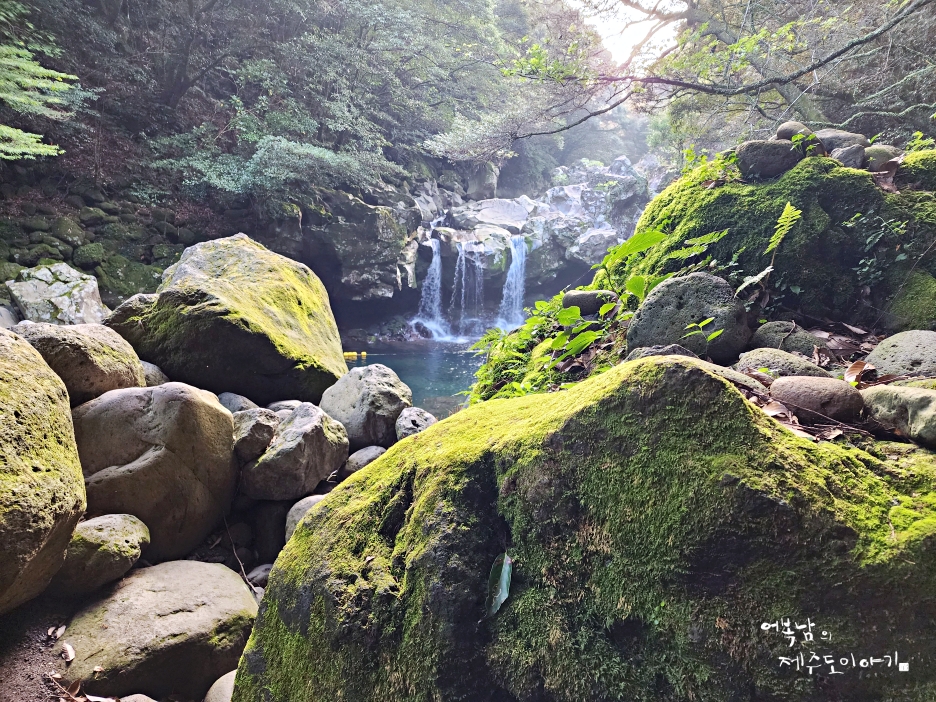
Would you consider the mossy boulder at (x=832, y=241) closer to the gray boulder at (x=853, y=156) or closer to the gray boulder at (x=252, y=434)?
the gray boulder at (x=853, y=156)

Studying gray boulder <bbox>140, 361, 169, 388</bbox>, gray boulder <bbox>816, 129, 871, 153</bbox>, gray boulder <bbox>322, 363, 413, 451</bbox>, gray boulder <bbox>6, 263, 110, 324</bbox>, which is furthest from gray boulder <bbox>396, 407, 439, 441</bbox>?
gray boulder <bbox>6, 263, 110, 324</bbox>

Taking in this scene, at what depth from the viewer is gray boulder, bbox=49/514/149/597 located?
95.7 inches

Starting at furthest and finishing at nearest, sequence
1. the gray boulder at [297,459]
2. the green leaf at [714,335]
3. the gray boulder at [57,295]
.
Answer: the gray boulder at [57,295] → the gray boulder at [297,459] → the green leaf at [714,335]

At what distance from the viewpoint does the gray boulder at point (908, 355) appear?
1.89 metres

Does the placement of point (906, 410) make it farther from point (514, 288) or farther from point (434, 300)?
point (514, 288)

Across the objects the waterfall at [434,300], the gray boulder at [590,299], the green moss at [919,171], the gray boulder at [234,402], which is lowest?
the waterfall at [434,300]

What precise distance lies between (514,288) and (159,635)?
716 inches

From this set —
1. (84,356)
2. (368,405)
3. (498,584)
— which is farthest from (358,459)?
(498,584)

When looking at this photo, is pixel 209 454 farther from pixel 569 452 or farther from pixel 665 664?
pixel 665 664

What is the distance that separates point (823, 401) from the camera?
59.7 inches

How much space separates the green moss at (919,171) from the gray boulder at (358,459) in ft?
13.7

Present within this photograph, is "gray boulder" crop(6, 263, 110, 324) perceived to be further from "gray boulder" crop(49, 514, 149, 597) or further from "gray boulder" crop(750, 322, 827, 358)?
"gray boulder" crop(750, 322, 827, 358)

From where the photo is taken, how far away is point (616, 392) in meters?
1.39

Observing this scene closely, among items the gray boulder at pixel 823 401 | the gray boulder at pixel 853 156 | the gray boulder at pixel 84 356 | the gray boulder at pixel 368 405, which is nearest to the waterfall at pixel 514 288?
the gray boulder at pixel 368 405
